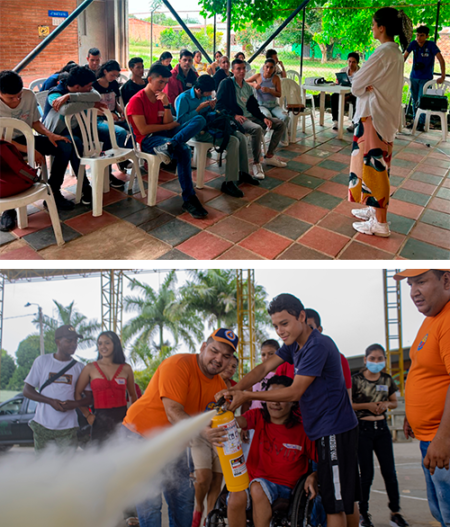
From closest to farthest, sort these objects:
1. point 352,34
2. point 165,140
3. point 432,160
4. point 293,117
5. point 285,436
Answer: point 285,436
point 165,140
point 432,160
point 293,117
point 352,34

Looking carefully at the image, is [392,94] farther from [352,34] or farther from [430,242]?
[352,34]

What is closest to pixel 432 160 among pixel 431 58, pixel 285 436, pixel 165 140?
pixel 431 58

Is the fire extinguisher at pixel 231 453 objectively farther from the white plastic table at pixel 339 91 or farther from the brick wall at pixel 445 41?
the brick wall at pixel 445 41

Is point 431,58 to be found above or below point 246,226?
above

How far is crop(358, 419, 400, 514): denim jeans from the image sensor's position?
272 centimetres

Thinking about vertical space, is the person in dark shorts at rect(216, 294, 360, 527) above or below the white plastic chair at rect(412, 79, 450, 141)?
below

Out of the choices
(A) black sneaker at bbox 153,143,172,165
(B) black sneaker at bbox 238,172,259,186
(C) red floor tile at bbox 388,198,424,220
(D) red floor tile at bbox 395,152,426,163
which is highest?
(A) black sneaker at bbox 153,143,172,165

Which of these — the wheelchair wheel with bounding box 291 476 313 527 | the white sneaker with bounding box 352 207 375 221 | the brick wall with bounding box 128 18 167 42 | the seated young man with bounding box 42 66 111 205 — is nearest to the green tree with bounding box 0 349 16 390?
the wheelchair wheel with bounding box 291 476 313 527

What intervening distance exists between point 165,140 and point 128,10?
4105 millimetres

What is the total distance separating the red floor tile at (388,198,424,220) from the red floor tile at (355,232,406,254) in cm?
43

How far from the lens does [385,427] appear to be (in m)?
2.75

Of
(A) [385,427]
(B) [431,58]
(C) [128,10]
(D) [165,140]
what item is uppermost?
(C) [128,10]

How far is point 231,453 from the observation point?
2199mm

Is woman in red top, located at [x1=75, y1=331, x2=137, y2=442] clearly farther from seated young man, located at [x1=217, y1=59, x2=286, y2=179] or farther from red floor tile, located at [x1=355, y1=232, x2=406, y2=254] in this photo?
seated young man, located at [x1=217, y1=59, x2=286, y2=179]
